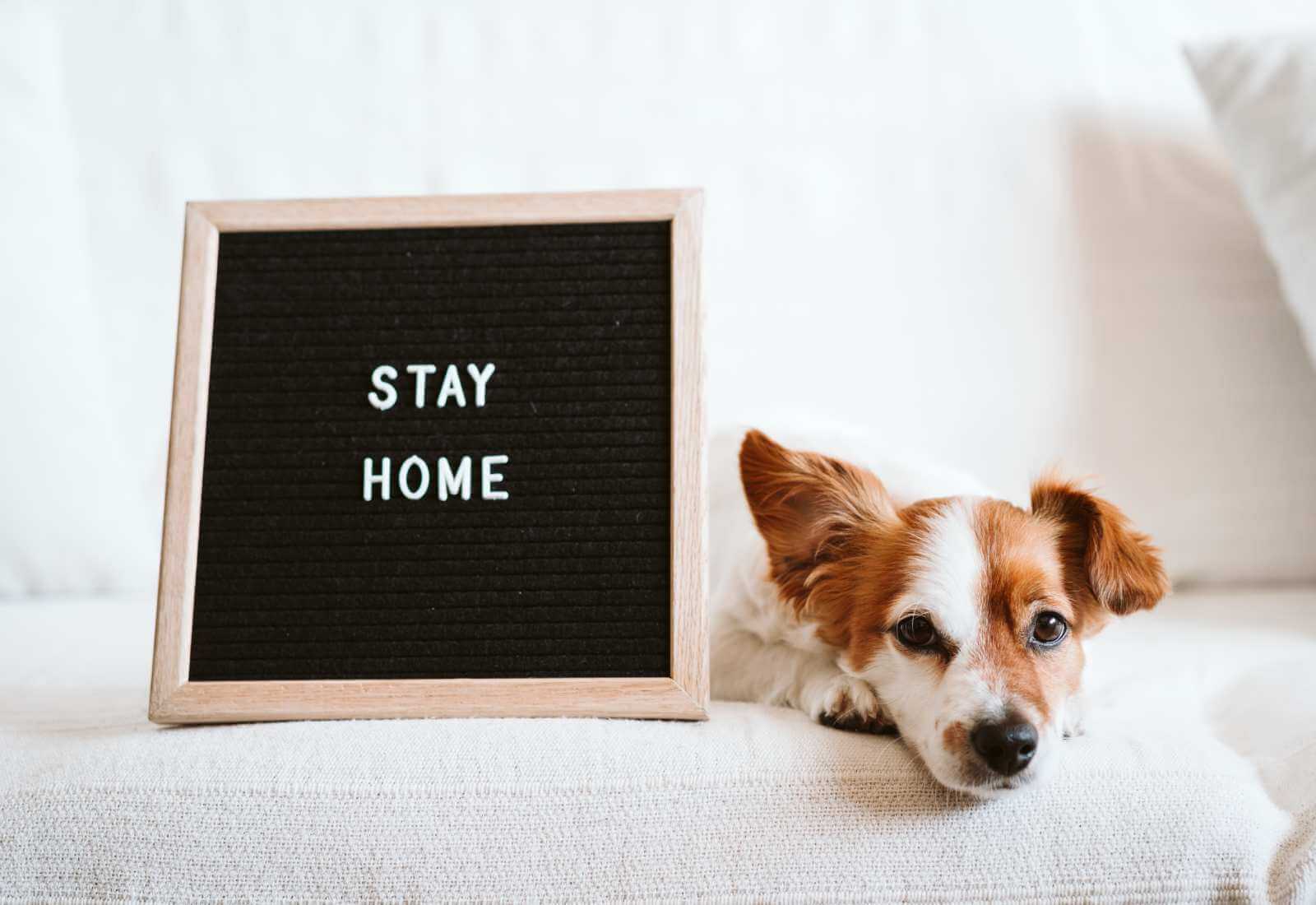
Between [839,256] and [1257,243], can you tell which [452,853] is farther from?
[1257,243]

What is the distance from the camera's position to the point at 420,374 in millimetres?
1013

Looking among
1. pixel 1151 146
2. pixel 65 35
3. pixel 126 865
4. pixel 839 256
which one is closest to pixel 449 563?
pixel 126 865

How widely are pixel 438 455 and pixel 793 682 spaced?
50 cm

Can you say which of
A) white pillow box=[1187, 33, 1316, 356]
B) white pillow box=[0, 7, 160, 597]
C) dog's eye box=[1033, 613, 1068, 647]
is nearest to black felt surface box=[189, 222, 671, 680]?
dog's eye box=[1033, 613, 1068, 647]

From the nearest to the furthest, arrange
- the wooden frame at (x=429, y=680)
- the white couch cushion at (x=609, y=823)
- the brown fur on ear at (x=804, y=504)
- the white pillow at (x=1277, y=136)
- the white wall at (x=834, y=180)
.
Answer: the white couch cushion at (x=609, y=823) < the wooden frame at (x=429, y=680) < the brown fur on ear at (x=804, y=504) < the white pillow at (x=1277, y=136) < the white wall at (x=834, y=180)

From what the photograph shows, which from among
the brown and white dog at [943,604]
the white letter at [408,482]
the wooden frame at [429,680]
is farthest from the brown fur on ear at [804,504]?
the white letter at [408,482]

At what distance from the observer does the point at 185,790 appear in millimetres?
821

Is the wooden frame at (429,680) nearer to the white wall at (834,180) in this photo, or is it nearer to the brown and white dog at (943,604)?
the brown and white dog at (943,604)

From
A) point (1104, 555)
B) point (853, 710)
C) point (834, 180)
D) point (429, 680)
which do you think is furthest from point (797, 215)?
point (429, 680)

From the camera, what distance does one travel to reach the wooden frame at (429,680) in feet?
3.08

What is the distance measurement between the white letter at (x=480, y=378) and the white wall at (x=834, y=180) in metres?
0.82

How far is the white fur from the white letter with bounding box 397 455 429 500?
44 cm

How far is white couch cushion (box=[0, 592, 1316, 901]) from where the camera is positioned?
2.61 feet

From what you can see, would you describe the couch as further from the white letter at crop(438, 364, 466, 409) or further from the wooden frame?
the white letter at crop(438, 364, 466, 409)
